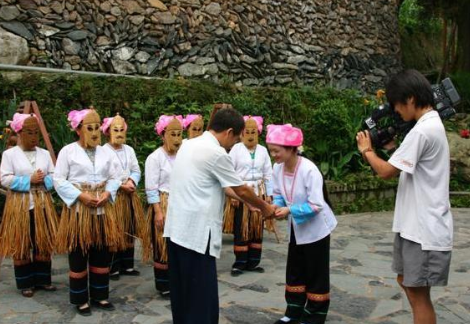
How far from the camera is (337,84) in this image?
14836 mm

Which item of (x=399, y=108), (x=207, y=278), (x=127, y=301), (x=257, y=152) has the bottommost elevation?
(x=127, y=301)

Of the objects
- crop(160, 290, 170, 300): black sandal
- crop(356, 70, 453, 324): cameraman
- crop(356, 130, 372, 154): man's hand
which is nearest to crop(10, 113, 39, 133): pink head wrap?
crop(160, 290, 170, 300): black sandal

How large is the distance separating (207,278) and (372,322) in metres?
1.54

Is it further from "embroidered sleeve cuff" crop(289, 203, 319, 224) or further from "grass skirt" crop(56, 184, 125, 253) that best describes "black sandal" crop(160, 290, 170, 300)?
"embroidered sleeve cuff" crop(289, 203, 319, 224)

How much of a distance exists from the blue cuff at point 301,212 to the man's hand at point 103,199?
1.54 meters

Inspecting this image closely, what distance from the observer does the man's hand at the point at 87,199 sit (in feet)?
15.6

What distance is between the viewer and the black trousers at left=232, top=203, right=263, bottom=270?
597 centimetres

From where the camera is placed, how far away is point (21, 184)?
5.12m

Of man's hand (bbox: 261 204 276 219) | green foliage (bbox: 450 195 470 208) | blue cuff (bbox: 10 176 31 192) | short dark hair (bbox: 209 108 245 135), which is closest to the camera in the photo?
short dark hair (bbox: 209 108 245 135)

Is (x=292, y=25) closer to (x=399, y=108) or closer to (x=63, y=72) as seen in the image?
(x=63, y=72)

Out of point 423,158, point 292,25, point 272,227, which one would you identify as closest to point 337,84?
point 292,25

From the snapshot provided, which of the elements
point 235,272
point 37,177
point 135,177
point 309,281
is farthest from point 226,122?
point 235,272

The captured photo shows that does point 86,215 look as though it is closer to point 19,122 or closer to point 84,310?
point 84,310

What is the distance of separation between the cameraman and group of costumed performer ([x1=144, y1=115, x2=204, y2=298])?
227cm
